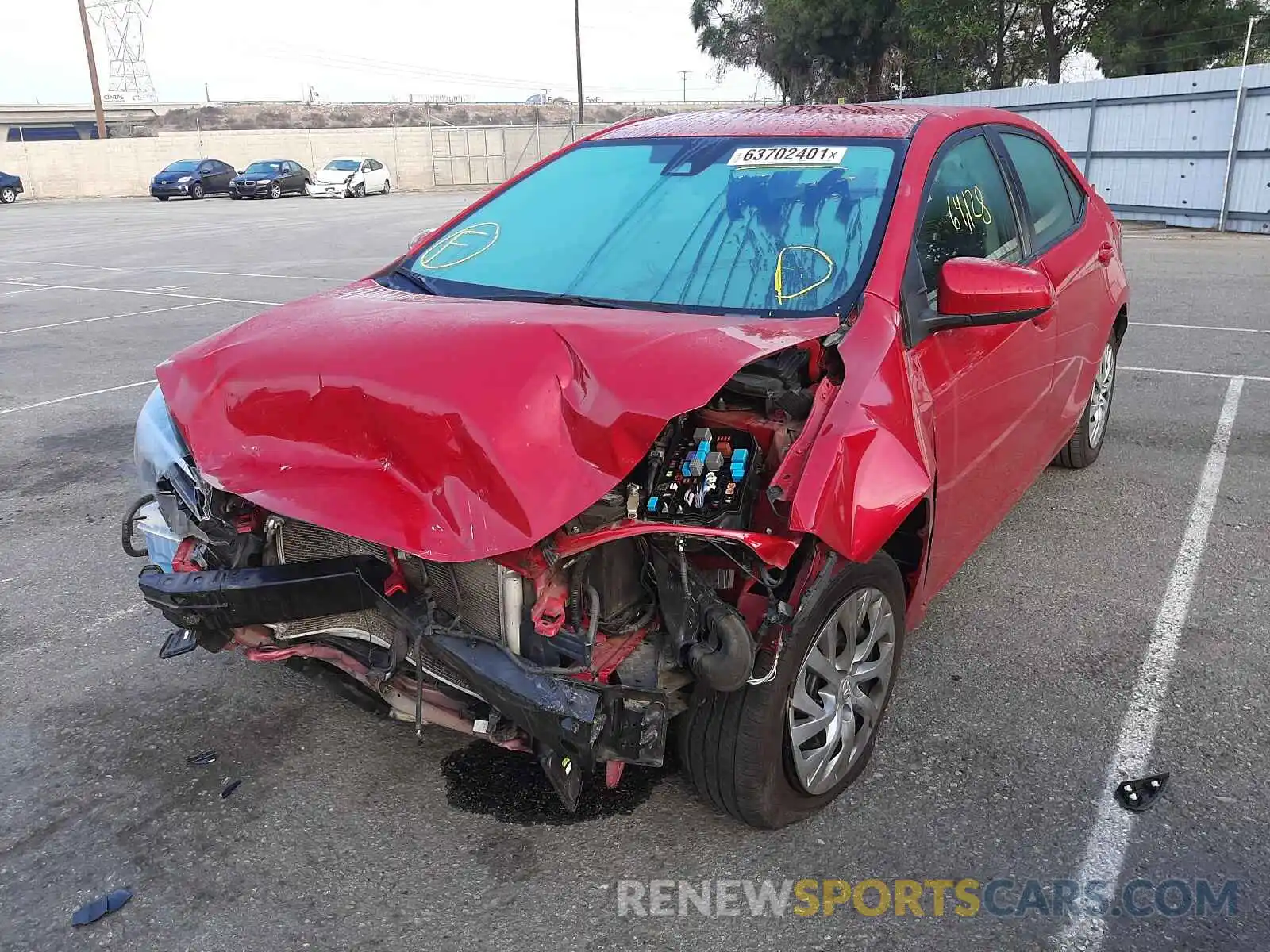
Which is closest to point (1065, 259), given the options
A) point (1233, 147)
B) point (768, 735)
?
point (768, 735)

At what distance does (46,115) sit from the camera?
230 ft

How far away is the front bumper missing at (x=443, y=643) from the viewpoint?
7.54 feet

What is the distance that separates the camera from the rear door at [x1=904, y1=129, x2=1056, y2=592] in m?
2.98

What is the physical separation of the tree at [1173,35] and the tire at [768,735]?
93.4ft

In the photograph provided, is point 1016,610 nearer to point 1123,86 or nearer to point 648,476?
point 648,476

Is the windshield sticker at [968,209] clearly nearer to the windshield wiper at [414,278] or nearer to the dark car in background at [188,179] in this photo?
the windshield wiper at [414,278]

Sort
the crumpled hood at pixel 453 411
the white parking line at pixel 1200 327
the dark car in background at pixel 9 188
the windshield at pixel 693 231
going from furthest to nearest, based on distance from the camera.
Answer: the dark car in background at pixel 9 188 → the white parking line at pixel 1200 327 → the windshield at pixel 693 231 → the crumpled hood at pixel 453 411

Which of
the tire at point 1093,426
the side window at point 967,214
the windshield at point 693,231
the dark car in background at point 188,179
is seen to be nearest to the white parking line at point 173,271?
the tire at point 1093,426

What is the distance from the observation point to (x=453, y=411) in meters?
2.34

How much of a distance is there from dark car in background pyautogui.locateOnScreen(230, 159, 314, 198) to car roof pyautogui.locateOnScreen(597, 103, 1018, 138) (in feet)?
114

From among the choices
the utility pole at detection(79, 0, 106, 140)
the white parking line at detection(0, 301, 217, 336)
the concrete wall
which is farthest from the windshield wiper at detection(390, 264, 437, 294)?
the utility pole at detection(79, 0, 106, 140)

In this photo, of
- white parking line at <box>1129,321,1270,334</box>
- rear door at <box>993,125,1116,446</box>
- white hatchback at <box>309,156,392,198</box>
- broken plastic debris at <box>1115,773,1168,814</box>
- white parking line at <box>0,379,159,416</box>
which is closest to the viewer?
broken plastic debris at <box>1115,773,1168,814</box>

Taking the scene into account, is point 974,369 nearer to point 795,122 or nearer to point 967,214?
point 967,214

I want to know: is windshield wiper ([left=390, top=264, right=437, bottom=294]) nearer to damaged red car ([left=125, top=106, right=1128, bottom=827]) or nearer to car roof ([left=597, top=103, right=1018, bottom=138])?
damaged red car ([left=125, top=106, right=1128, bottom=827])
